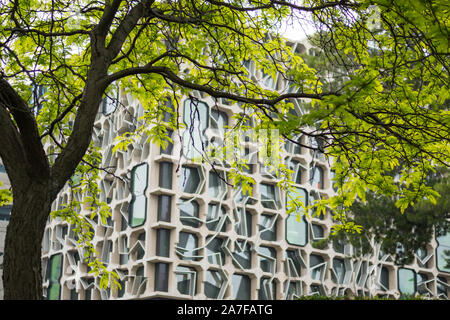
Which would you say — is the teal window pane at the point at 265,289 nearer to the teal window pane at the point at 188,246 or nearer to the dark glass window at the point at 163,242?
the teal window pane at the point at 188,246

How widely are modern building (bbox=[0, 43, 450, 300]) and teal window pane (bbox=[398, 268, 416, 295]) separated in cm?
75

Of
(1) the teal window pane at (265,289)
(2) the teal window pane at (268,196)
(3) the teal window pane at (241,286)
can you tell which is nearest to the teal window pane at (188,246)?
(3) the teal window pane at (241,286)

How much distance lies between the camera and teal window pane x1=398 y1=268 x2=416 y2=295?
3746 centimetres

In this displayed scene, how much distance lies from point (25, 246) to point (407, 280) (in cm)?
3599

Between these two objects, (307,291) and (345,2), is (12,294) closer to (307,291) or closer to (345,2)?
(345,2)

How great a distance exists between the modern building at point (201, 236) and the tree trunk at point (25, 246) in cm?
2274

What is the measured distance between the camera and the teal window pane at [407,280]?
123ft

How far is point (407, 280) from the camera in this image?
37.8 metres

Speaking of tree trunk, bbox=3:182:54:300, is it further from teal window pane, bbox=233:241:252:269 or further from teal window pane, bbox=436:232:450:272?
teal window pane, bbox=436:232:450:272

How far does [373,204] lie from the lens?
2205cm

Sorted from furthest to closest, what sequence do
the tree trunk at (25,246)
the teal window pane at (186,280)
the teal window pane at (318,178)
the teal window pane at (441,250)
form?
1. the teal window pane at (441,250)
2. the teal window pane at (318,178)
3. the teal window pane at (186,280)
4. the tree trunk at (25,246)

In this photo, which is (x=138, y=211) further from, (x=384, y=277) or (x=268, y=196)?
(x=384, y=277)
